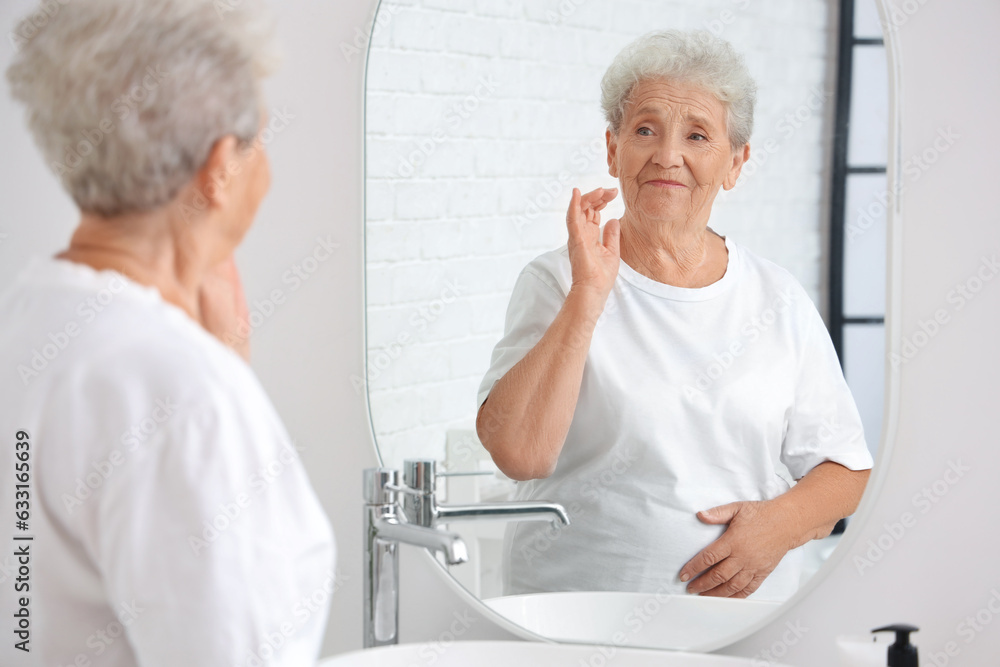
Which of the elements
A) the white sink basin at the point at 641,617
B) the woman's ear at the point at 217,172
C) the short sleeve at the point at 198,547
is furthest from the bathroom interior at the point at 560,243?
the short sleeve at the point at 198,547

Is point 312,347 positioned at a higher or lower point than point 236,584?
higher

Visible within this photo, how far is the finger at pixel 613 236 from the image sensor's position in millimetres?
879

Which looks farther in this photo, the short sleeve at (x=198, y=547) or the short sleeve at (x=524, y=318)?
the short sleeve at (x=524, y=318)

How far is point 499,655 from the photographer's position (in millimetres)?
897

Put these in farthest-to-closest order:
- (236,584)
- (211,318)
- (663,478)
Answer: (663,478), (211,318), (236,584)

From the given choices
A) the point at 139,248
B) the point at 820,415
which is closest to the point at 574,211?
the point at 820,415

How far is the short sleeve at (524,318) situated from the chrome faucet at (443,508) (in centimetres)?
9

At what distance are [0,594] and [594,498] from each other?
1.80 ft

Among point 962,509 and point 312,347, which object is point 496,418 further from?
point 962,509

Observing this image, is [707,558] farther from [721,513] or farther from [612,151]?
[612,151]

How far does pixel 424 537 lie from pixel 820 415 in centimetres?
38

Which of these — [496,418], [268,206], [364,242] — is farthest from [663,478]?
[268,206]

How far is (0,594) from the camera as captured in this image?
81cm

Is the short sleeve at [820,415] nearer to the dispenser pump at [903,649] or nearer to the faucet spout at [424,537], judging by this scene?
the dispenser pump at [903,649]
